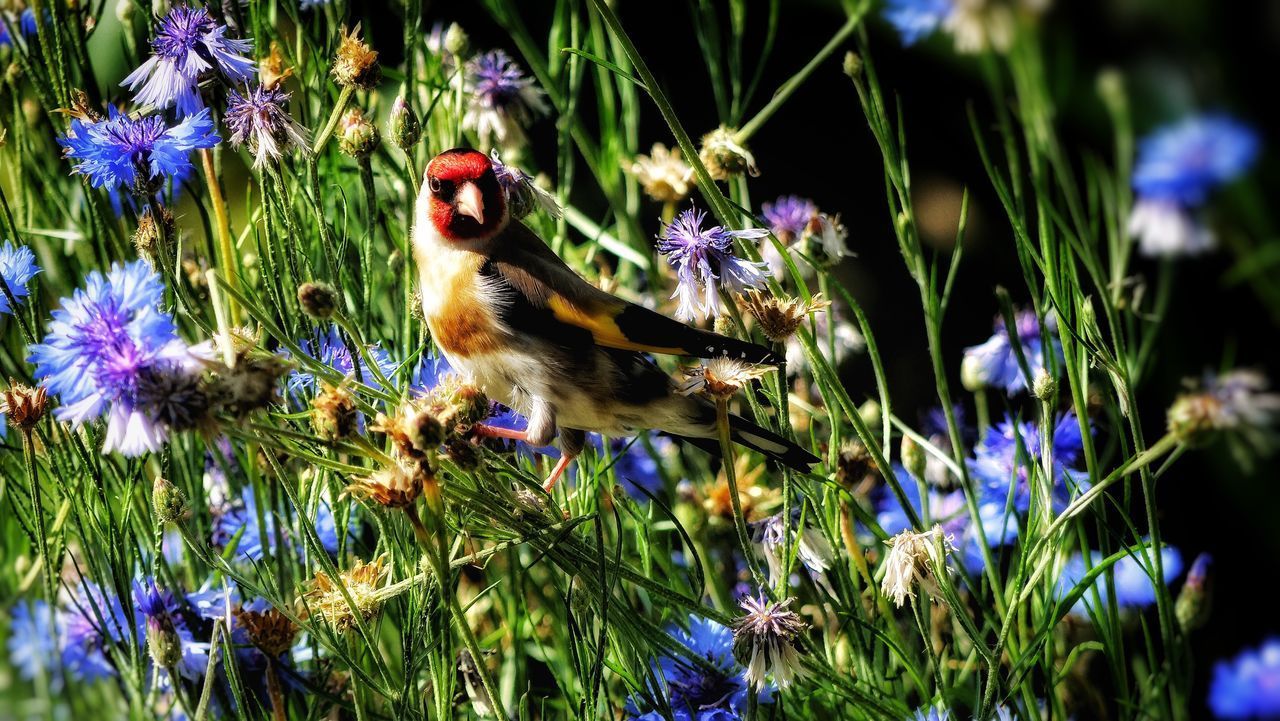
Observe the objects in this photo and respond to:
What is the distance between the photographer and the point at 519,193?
93 centimetres

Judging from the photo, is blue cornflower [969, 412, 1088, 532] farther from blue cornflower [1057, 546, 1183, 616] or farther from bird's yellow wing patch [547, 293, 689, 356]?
bird's yellow wing patch [547, 293, 689, 356]

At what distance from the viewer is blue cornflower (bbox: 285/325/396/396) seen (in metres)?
0.86

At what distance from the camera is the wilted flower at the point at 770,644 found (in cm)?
77

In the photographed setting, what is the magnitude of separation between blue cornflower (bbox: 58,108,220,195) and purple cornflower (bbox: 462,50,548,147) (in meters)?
0.37

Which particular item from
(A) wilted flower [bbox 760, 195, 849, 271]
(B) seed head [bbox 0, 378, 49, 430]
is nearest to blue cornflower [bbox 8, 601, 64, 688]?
(B) seed head [bbox 0, 378, 49, 430]

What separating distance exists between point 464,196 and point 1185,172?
1.90 feet

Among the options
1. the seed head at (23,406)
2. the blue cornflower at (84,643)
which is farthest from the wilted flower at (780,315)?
the blue cornflower at (84,643)

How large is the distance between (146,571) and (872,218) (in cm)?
118

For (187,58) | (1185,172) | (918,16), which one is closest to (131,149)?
(187,58)

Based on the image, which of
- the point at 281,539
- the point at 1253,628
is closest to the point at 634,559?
the point at 281,539

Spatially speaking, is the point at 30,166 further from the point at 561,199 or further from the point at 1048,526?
the point at 1048,526

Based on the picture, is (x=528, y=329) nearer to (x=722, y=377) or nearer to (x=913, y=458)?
(x=722, y=377)

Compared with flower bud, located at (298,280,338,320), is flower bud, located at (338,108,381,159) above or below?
above

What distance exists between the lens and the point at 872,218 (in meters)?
1.80
